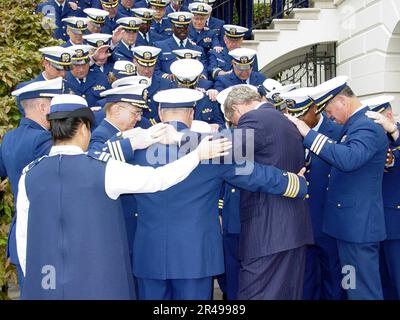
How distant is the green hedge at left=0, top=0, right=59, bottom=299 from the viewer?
4562 millimetres

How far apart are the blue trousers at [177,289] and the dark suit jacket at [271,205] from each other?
0.38 meters

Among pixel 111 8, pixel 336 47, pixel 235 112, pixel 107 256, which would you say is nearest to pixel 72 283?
pixel 107 256

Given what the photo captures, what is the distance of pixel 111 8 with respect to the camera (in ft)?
30.2

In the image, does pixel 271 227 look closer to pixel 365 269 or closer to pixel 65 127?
pixel 365 269

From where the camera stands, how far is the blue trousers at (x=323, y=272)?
501 centimetres

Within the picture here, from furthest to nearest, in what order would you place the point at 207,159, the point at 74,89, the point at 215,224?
the point at 74,89 → the point at 215,224 → the point at 207,159

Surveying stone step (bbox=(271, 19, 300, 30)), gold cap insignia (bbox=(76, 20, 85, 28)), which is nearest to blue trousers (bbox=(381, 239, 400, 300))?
gold cap insignia (bbox=(76, 20, 85, 28))

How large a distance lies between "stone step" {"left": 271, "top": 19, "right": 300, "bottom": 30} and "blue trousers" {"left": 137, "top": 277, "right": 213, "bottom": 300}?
7325mm

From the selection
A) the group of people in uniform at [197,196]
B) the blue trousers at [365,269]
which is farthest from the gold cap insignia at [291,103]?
the blue trousers at [365,269]

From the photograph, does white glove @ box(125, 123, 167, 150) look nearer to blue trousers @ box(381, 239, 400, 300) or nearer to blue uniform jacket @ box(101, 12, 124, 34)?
blue trousers @ box(381, 239, 400, 300)

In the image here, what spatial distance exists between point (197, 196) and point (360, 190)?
136 cm

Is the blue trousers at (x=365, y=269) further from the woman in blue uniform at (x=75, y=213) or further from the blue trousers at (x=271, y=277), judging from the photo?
the woman in blue uniform at (x=75, y=213)

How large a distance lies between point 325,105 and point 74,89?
3375 mm

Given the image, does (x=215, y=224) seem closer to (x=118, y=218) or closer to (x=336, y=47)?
(x=118, y=218)
